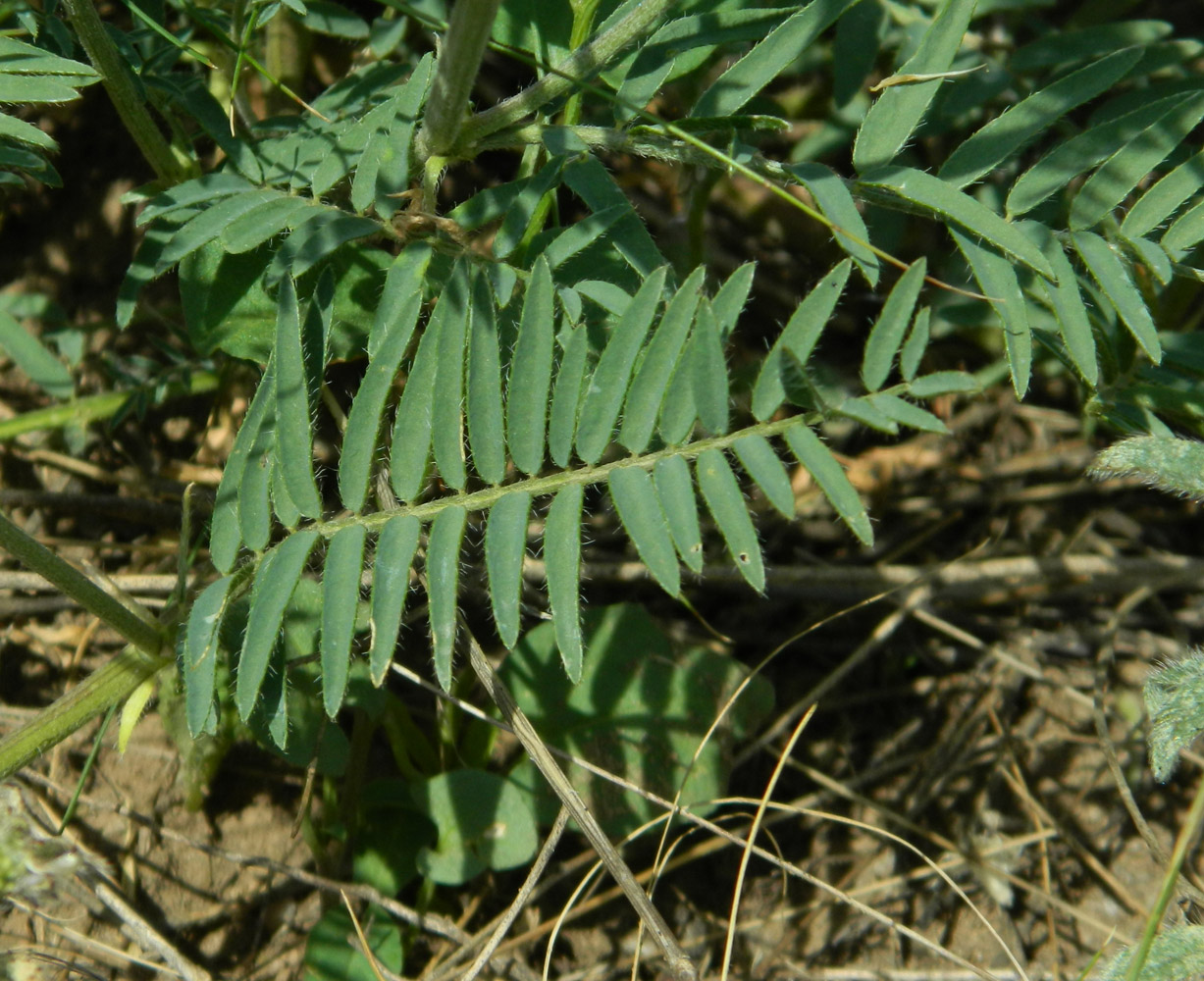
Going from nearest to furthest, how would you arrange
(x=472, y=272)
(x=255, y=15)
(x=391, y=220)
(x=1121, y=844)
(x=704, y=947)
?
(x=472, y=272), (x=391, y=220), (x=255, y=15), (x=704, y=947), (x=1121, y=844)

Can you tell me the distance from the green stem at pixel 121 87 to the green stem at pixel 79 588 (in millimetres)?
716

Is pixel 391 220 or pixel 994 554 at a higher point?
pixel 391 220

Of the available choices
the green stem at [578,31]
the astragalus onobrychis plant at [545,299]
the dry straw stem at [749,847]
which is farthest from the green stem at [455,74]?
the dry straw stem at [749,847]

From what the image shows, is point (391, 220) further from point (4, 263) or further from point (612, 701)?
point (4, 263)

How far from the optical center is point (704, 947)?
246 centimetres

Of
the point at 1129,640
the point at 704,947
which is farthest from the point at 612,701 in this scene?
the point at 1129,640

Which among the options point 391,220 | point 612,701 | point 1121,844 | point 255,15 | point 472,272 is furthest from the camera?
point 1121,844

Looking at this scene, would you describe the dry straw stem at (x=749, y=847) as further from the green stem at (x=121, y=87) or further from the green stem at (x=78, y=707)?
the green stem at (x=121, y=87)

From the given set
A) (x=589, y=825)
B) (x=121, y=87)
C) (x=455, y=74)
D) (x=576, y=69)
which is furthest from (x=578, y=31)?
(x=589, y=825)

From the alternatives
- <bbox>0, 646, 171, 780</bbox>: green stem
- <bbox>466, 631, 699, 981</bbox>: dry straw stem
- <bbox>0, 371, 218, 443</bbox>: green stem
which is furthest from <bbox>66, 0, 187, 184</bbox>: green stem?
<bbox>466, 631, 699, 981</bbox>: dry straw stem

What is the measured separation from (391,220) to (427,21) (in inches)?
12.4

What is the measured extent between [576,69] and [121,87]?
0.81 m

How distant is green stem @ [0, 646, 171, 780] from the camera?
178cm

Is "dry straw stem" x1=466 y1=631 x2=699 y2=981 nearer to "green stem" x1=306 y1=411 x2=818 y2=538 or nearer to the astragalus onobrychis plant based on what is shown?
the astragalus onobrychis plant
